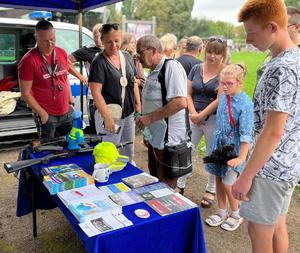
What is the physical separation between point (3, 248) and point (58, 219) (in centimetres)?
50

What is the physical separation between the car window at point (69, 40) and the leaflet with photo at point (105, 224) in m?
3.83

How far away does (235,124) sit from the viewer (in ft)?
7.89

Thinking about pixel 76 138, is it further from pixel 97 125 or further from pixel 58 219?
pixel 58 219

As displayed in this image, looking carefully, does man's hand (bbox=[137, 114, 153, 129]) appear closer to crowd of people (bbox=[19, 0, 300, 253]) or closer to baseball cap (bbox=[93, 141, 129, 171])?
crowd of people (bbox=[19, 0, 300, 253])

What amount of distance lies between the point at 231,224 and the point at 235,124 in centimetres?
86

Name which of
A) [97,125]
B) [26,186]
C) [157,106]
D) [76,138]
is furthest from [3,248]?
[157,106]

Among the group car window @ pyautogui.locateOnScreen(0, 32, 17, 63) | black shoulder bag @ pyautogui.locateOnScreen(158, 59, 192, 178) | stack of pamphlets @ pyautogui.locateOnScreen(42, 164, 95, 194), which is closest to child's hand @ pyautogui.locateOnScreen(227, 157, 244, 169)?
black shoulder bag @ pyautogui.locateOnScreen(158, 59, 192, 178)

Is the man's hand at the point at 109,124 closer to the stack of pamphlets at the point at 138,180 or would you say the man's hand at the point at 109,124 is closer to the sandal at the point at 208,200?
the stack of pamphlets at the point at 138,180

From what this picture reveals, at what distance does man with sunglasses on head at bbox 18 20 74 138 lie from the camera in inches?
117

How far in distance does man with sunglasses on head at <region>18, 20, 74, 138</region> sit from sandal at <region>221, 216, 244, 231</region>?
1792 millimetres

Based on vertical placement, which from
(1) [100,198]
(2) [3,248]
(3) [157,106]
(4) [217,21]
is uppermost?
(4) [217,21]

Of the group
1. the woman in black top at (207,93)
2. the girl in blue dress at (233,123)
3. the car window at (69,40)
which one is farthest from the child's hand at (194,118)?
the car window at (69,40)

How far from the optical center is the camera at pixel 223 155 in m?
2.41

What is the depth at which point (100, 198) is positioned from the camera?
165cm
